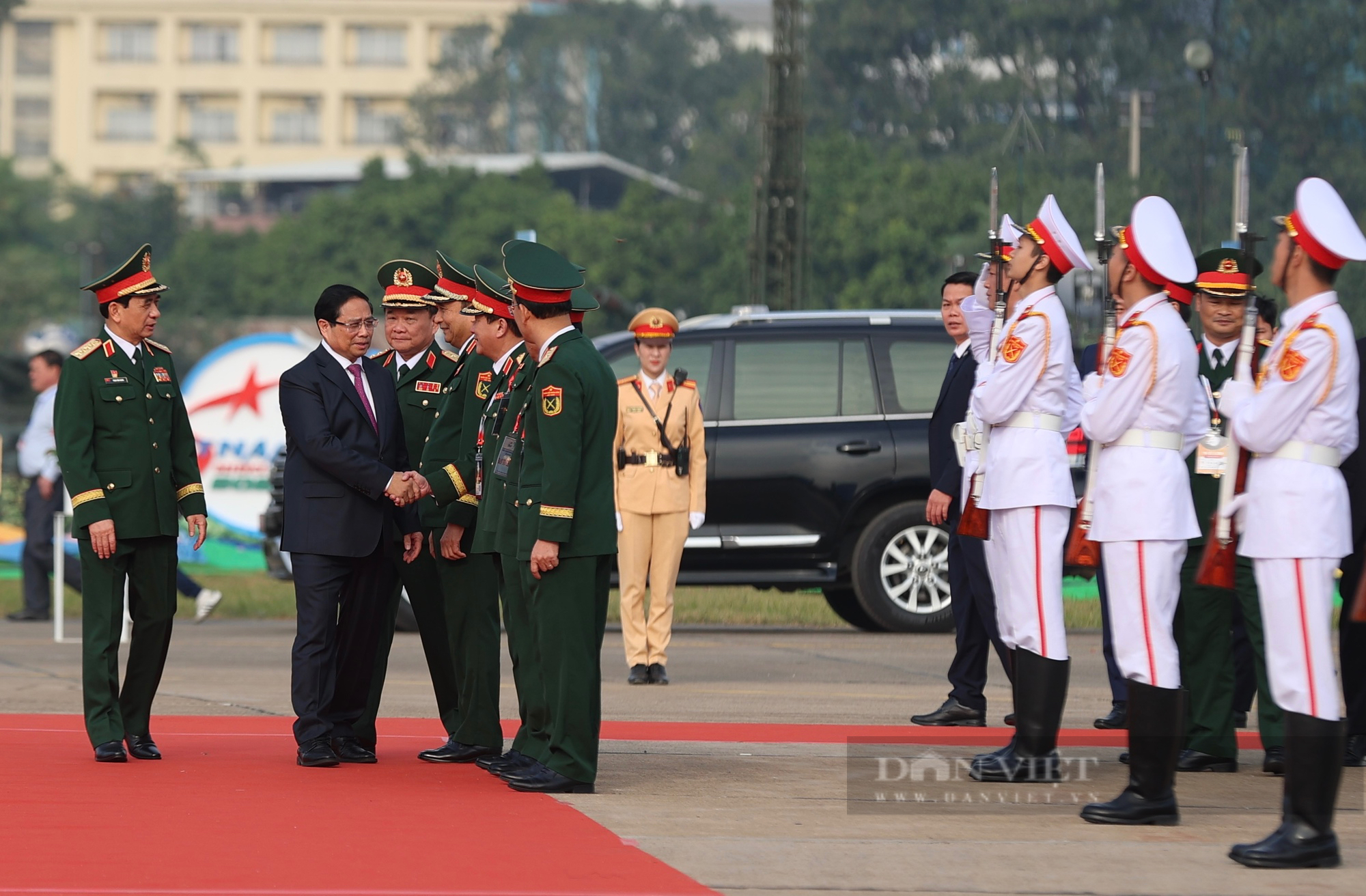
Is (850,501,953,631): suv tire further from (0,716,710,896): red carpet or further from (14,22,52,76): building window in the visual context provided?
(14,22,52,76): building window

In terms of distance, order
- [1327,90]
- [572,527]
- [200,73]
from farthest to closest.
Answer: [200,73], [1327,90], [572,527]

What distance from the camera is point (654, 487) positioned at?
36.4 feet

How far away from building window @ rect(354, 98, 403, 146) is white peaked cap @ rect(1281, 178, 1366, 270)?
136 meters

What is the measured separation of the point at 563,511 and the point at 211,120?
453 ft

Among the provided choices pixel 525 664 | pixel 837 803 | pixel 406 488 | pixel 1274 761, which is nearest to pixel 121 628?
pixel 406 488

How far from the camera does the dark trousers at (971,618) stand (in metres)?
9.11

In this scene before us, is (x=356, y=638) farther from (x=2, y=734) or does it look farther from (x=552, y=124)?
(x=552, y=124)

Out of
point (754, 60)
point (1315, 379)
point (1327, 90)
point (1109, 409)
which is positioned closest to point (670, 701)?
point (1109, 409)

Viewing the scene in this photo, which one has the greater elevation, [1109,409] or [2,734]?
[1109,409]

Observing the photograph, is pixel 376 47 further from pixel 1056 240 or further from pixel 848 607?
pixel 1056 240

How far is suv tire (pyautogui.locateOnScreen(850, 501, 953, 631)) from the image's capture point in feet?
45.2

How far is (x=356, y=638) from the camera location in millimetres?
8250

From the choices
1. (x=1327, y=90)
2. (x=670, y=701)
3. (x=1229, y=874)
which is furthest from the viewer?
(x=1327, y=90)

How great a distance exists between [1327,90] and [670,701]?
38927mm
